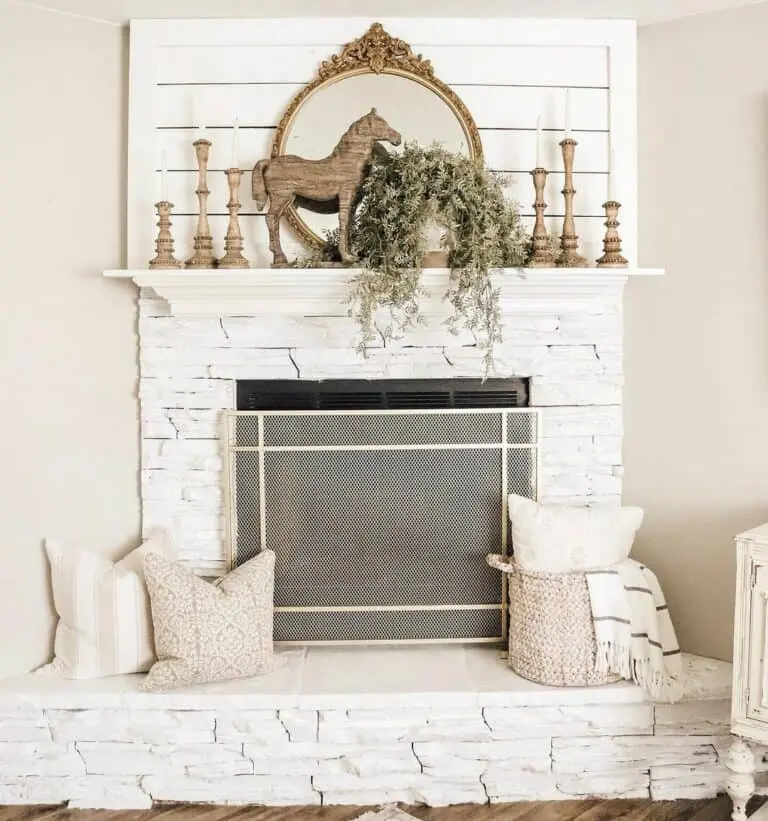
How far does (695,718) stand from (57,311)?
2.18 meters

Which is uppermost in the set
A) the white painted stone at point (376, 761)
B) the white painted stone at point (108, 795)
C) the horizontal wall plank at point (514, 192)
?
the horizontal wall plank at point (514, 192)

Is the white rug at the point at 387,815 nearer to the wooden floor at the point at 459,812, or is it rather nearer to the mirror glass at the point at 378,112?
the wooden floor at the point at 459,812

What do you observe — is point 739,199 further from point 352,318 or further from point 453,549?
point 453,549

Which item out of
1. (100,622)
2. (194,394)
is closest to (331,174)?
(194,394)

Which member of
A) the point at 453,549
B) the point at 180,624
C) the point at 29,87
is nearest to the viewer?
the point at 180,624

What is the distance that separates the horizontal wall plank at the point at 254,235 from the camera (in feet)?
8.11

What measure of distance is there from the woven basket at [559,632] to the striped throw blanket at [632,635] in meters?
0.03

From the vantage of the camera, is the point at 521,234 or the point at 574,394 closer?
the point at 521,234

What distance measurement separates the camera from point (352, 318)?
2.49 meters

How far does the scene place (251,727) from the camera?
2230 millimetres

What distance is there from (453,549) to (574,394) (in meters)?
0.62

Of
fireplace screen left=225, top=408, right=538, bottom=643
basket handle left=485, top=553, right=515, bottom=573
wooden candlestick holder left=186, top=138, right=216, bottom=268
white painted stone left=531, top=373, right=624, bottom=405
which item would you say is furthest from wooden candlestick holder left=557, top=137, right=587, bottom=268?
wooden candlestick holder left=186, top=138, right=216, bottom=268

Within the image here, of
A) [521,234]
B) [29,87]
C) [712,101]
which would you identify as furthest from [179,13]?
[712,101]

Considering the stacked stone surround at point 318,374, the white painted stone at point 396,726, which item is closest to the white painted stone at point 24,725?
the stacked stone surround at point 318,374
